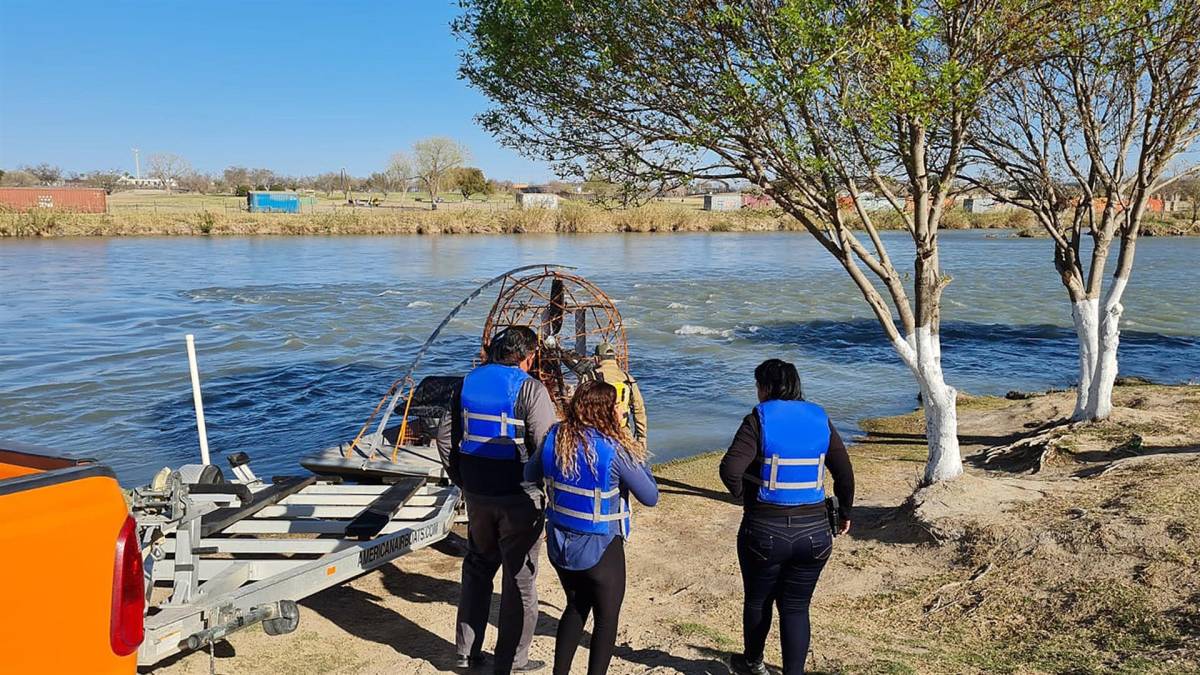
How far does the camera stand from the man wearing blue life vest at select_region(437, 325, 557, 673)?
17.5 feet

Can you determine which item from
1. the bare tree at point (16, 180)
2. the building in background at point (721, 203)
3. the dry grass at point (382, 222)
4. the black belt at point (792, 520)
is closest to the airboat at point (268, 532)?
the black belt at point (792, 520)

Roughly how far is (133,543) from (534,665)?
275 centimetres

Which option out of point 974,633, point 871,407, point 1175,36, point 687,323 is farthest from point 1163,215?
point 974,633

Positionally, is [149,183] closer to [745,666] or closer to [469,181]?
[469,181]

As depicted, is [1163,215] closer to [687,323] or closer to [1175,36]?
[687,323]

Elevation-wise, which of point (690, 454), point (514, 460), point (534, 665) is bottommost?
point (690, 454)

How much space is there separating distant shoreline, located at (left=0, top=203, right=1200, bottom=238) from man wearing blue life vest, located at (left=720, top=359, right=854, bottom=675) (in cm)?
5361

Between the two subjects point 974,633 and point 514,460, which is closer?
point 514,460

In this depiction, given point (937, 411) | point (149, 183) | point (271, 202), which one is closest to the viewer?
point (937, 411)

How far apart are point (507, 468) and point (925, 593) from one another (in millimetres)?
3315

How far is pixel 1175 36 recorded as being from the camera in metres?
10.3

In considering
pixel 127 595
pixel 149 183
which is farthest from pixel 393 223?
pixel 149 183

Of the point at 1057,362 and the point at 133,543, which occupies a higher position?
the point at 133,543

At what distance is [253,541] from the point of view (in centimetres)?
683
